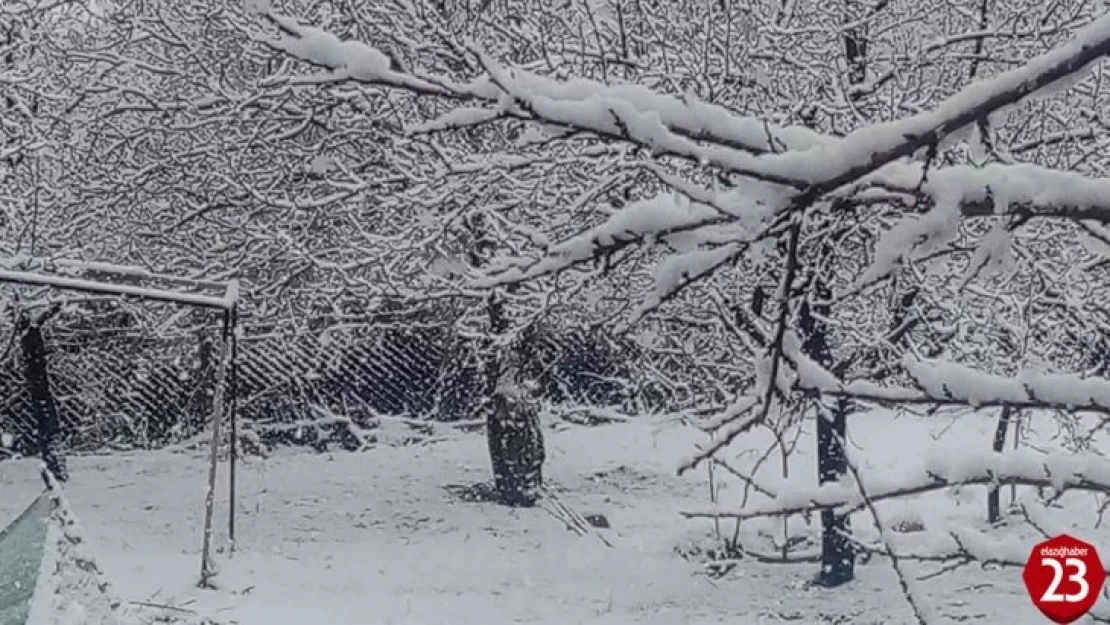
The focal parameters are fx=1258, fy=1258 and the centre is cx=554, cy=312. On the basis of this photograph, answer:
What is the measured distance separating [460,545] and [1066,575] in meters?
7.14

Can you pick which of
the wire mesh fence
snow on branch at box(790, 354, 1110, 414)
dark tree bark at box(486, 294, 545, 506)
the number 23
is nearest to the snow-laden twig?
snow on branch at box(790, 354, 1110, 414)

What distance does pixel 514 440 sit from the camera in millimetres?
10352

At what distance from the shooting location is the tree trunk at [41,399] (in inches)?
410

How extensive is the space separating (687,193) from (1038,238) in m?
5.97

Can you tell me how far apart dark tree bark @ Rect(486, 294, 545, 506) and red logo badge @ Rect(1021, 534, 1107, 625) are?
7844 mm

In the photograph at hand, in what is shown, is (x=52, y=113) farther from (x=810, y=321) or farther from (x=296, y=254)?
(x=810, y=321)

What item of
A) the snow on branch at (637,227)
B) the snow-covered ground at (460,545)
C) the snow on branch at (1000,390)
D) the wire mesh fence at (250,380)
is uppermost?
the wire mesh fence at (250,380)

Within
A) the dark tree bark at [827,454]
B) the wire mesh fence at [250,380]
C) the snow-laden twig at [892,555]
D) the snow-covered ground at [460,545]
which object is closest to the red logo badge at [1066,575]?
the snow-laden twig at [892,555]

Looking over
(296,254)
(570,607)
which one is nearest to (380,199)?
(296,254)

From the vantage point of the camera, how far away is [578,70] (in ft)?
24.0

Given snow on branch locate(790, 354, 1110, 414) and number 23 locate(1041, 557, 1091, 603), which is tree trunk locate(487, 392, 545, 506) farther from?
snow on branch locate(790, 354, 1110, 414)

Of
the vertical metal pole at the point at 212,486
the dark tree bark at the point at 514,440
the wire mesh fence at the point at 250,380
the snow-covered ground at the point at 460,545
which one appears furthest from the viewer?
the wire mesh fence at the point at 250,380

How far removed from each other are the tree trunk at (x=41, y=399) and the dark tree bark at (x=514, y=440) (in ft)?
11.7

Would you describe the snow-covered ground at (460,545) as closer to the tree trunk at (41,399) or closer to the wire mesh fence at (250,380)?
the tree trunk at (41,399)
